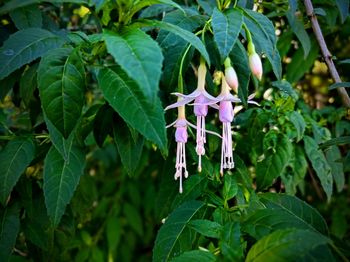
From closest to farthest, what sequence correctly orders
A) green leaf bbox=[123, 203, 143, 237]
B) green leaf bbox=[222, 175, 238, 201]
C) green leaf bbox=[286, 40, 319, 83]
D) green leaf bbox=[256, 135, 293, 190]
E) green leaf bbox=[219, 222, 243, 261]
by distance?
green leaf bbox=[219, 222, 243, 261], green leaf bbox=[222, 175, 238, 201], green leaf bbox=[256, 135, 293, 190], green leaf bbox=[286, 40, 319, 83], green leaf bbox=[123, 203, 143, 237]

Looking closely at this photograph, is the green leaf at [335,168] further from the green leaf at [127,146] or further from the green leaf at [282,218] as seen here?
the green leaf at [127,146]

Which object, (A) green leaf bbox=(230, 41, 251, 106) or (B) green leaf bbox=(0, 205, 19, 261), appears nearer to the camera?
(A) green leaf bbox=(230, 41, 251, 106)

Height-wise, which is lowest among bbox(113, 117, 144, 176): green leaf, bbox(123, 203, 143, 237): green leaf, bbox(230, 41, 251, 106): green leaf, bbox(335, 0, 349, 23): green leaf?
bbox(123, 203, 143, 237): green leaf

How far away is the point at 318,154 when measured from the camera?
1.19 m

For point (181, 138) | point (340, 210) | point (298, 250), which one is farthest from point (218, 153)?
point (340, 210)

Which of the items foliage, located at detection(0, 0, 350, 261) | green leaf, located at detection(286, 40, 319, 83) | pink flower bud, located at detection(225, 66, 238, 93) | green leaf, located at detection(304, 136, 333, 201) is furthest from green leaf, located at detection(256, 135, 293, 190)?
green leaf, located at detection(286, 40, 319, 83)

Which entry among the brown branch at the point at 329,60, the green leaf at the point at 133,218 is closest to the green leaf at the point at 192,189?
the brown branch at the point at 329,60

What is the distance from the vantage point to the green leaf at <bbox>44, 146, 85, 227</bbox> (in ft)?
2.93

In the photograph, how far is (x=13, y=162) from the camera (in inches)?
38.0

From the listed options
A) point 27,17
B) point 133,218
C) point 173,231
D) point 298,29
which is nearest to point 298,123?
point 298,29

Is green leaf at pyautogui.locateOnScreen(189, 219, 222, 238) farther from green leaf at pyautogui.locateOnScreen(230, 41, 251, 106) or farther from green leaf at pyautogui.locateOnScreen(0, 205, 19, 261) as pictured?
green leaf at pyautogui.locateOnScreen(0, 205, 19, 261)

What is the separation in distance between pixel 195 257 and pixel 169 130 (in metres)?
0.33

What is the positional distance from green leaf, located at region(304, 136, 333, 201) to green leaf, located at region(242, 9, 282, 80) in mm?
417

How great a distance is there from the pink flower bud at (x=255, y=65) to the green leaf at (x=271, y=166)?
32 centimetres
